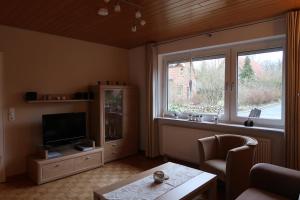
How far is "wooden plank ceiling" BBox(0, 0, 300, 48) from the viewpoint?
2.36 metres

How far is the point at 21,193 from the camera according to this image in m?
2.68

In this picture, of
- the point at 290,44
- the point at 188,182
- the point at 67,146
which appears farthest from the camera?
the point at 67,146

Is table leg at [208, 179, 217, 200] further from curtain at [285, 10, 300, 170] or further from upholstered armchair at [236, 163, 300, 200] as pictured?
curtain at [285, 10, 300, 170]

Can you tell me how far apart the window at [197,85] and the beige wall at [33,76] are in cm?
168

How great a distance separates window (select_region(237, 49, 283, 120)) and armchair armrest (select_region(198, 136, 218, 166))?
754mm

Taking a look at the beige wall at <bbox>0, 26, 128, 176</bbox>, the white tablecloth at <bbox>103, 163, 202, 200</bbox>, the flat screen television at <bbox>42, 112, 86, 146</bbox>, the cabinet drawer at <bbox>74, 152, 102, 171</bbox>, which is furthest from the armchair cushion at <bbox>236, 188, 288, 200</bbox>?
the beige wall at <bbox>0, 26, 128, 176</bbox>

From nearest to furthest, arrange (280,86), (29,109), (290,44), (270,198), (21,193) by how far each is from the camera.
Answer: (270,198)
(290,44)
(21,193)
(280,86)
(29,109)

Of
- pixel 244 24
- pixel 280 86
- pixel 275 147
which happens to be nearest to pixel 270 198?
pixel 275 147

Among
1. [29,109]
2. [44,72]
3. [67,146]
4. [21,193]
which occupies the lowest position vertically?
[21,193]

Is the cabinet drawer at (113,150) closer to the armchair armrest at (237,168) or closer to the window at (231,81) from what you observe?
the window at (231,81)

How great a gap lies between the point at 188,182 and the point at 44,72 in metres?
2.91

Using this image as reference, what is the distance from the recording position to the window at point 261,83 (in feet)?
9.49

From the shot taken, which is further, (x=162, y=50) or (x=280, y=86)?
(x=162, y=50)

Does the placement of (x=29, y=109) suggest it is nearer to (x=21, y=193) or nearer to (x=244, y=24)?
(x=21, y=193)
